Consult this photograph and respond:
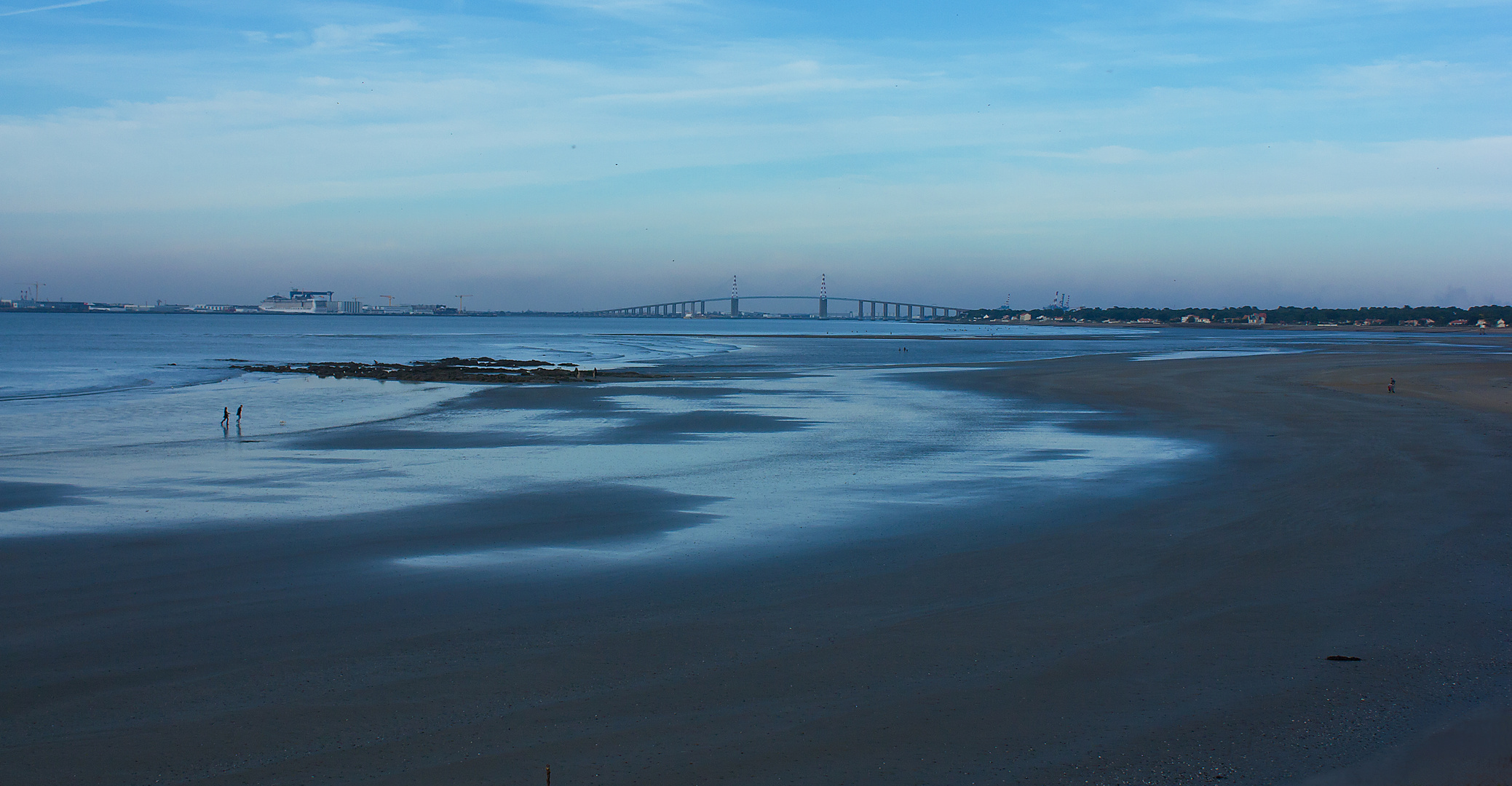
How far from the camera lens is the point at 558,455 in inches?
738

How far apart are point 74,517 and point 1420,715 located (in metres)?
13.5

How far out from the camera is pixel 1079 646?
731 centimetres

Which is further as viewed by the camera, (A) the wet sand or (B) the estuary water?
(B) the estuary water

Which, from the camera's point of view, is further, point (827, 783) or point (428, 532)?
point (428, 532)

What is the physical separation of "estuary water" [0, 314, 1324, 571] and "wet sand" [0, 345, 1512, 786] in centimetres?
84

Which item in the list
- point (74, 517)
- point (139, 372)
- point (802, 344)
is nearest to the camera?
point (74, 517)

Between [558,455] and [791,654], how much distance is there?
12.2 m

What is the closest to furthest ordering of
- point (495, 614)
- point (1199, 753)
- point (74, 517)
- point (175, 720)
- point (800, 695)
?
point (1199, 753) < point (175, 720) < point (800, 695) < point (495, 614) < point (74, 517)

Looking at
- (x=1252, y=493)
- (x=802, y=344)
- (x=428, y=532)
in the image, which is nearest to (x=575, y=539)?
(x=428, y=532)

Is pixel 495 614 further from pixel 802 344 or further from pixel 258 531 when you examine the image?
pixel 802 344

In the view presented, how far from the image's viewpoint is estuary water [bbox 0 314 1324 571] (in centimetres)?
1226

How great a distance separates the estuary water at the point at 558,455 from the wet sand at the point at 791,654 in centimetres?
84

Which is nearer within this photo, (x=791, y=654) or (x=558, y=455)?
(x=791, y=654)

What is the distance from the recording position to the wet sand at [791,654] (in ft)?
17.9
